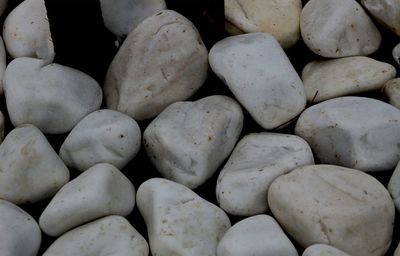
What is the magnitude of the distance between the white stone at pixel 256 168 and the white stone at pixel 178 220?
0.03 metres

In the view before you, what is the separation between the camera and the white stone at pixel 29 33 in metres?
1.33

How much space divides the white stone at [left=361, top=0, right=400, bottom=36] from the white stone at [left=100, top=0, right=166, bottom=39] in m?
0.38

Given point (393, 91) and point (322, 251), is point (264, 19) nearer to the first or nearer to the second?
point (393, 91)

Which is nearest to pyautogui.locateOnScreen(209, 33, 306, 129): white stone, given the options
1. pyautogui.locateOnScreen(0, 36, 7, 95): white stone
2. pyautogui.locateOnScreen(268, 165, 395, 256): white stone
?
pyautogui.locateOnScreen(268, 165, 395, 256): white stone

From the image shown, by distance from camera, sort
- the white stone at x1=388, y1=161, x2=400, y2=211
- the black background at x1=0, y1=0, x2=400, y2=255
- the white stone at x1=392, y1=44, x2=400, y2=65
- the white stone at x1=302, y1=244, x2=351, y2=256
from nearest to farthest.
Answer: the white stone at x1=302, y1=244, x2=351, y2=256 < the white stone at x1=388, y1=161, x2=400, y2=211 < the black background at x1=0, y1=0, x2=400, y2=255 < the white stone at x1=392, y1=44, x2=400, y2=65

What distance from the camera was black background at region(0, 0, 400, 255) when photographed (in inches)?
47.9

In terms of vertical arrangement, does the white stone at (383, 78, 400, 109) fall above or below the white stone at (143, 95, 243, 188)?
above

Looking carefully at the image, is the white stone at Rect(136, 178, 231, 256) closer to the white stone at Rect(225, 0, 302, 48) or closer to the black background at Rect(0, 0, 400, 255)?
the black background at Rect(0, 0, 400, 255)

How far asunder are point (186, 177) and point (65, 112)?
24 centimetres

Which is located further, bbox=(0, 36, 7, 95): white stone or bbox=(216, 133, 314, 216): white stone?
bbox=(0, 36, 7, 95): white stone

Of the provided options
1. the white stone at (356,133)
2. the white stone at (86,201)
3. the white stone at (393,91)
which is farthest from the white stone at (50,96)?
the white stone at (393,91)

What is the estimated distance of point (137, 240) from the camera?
1.07 meters

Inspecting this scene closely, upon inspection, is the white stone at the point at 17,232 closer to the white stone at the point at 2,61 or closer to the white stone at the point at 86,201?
the white stone at the point at 86,201

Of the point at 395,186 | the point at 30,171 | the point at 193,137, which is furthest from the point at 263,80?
the point at 30,171
